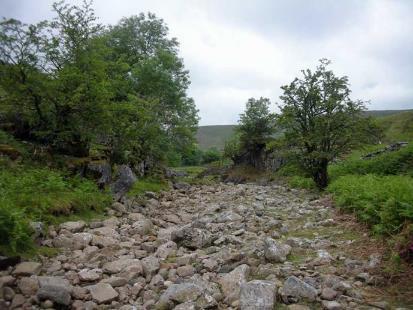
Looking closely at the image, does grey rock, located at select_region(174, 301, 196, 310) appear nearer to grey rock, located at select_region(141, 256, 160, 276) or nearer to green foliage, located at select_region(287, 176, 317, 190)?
grey rock, located at select_region(141, 256, 160, 276)

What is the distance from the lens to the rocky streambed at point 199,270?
5434 mm

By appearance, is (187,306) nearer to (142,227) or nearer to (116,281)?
(116,281)

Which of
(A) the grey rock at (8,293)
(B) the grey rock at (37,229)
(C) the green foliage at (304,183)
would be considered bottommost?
(C) the green foliage at (304,183)

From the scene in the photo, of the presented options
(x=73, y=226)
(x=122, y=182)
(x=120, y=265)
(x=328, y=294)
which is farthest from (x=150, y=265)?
(x=122, y=182)

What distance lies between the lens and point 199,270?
693 cm

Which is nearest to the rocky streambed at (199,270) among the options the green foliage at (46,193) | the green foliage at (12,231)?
the green foliage at (12,231)

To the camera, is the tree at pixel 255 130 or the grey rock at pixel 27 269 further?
the tree at pixel 255 130

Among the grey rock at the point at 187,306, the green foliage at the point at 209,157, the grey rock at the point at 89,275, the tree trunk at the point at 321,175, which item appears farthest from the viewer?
the green foliage at the point at 209,157

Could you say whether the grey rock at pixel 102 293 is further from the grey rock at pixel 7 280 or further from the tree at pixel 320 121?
the tree at pixel 320 121

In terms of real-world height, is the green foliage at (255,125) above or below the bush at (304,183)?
above

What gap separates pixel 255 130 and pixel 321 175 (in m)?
19.6

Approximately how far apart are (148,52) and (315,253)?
31.1m

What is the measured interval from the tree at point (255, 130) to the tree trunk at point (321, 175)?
57.0ft

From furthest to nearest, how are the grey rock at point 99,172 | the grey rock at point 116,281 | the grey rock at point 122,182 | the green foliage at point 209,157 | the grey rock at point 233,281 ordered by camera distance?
the green foliage at point 209,157 < the grey rock at point 122,182 < the grey rock at point 99,172 < the grey rock at point 116,281 < the grey rock at point 233,281
